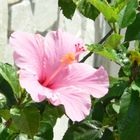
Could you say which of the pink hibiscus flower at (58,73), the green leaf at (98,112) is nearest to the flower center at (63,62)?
the pink hibiscus flower at (58,73)

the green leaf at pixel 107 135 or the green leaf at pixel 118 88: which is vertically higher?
the green leaf at pixel 118 88

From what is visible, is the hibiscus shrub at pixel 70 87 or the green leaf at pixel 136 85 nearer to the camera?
the hibiscus shrub at pixel 70 87

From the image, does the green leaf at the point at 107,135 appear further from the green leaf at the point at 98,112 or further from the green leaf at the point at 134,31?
the green leaf at the point at 134,31

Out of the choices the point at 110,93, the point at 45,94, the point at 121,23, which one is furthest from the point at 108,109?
the point at 45,94

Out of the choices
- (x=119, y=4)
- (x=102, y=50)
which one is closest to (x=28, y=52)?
(x=102, y=50)

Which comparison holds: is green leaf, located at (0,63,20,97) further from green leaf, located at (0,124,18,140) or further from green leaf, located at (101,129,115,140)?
green leaf, located at (101,129,115,140)

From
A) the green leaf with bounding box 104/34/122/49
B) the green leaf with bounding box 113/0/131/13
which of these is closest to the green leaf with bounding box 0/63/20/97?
the green leaf with bounding box 104/34/122/49
